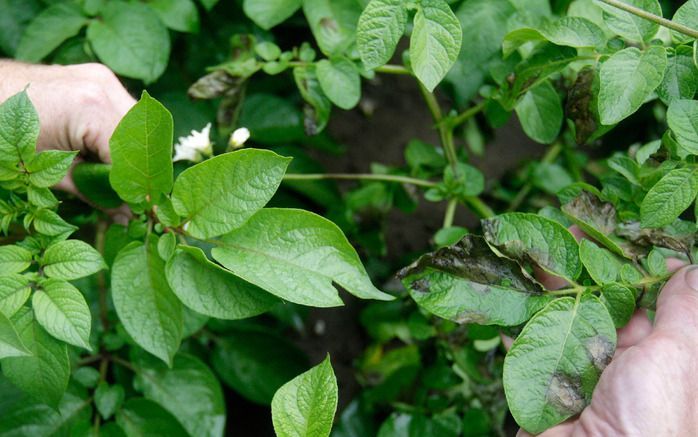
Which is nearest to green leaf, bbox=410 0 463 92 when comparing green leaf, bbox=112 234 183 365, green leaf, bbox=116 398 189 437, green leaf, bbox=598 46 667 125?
green leaf, bbox=598 46 667 125

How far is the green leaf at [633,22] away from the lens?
88 cm

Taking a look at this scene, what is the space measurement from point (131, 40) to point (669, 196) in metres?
0.89

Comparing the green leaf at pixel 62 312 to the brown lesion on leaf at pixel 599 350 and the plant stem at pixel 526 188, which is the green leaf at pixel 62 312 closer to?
the brown lesion on leaf at pixel 599 350

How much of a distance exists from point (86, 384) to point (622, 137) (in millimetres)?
1260

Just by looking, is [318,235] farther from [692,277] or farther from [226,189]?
[692,277]

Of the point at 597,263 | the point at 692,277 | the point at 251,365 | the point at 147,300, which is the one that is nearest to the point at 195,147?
the point at 147,300

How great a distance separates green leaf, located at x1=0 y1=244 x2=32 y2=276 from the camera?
0.82m

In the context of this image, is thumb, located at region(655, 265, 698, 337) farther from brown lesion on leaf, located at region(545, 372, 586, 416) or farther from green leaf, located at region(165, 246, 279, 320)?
green leaf, located at region(165, 246, 279, 320)

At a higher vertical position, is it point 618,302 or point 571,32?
point 571,32

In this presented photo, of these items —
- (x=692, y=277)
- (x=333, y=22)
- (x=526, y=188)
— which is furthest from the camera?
(x=526, y=188)

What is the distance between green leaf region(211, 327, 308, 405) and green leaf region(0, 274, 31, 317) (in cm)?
60

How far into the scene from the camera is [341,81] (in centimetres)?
110

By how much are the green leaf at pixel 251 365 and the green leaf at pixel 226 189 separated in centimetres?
59

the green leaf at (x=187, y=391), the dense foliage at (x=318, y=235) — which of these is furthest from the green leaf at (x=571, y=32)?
the green leaf at (x=187, y=391)
